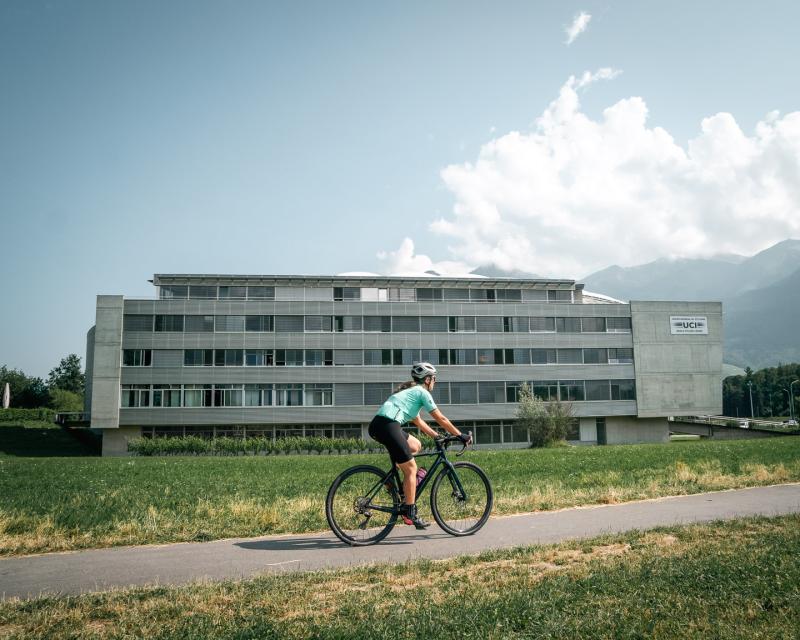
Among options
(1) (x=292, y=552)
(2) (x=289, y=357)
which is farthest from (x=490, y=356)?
(1) (x=292, y=552)

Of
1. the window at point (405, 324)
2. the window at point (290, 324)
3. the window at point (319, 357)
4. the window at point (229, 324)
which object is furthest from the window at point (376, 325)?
the window at point (229, 324)

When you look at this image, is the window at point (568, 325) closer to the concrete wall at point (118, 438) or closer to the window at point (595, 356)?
the window at point (595, 356)

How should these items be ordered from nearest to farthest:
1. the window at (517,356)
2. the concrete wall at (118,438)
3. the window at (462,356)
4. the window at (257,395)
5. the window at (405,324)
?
the concrete wall at (118,438) < the window at (257,395) < the window at (405,324) < the window at (462,356) < the window at (517,356)

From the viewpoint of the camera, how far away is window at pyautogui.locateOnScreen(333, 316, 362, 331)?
57.7 meters

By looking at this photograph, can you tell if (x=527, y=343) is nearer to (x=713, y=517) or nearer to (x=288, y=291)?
(x=288, y=291)

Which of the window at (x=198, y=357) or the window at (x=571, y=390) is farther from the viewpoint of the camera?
the window at (x=571, y=390)

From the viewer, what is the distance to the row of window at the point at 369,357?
2196 inches

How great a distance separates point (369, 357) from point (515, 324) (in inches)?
546

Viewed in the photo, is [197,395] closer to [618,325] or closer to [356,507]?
[618,325]

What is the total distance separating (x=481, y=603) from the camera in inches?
187

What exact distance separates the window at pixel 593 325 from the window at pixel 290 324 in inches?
1027

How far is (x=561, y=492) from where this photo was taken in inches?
464

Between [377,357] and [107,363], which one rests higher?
[377,357]

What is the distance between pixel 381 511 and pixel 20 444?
5577cm
